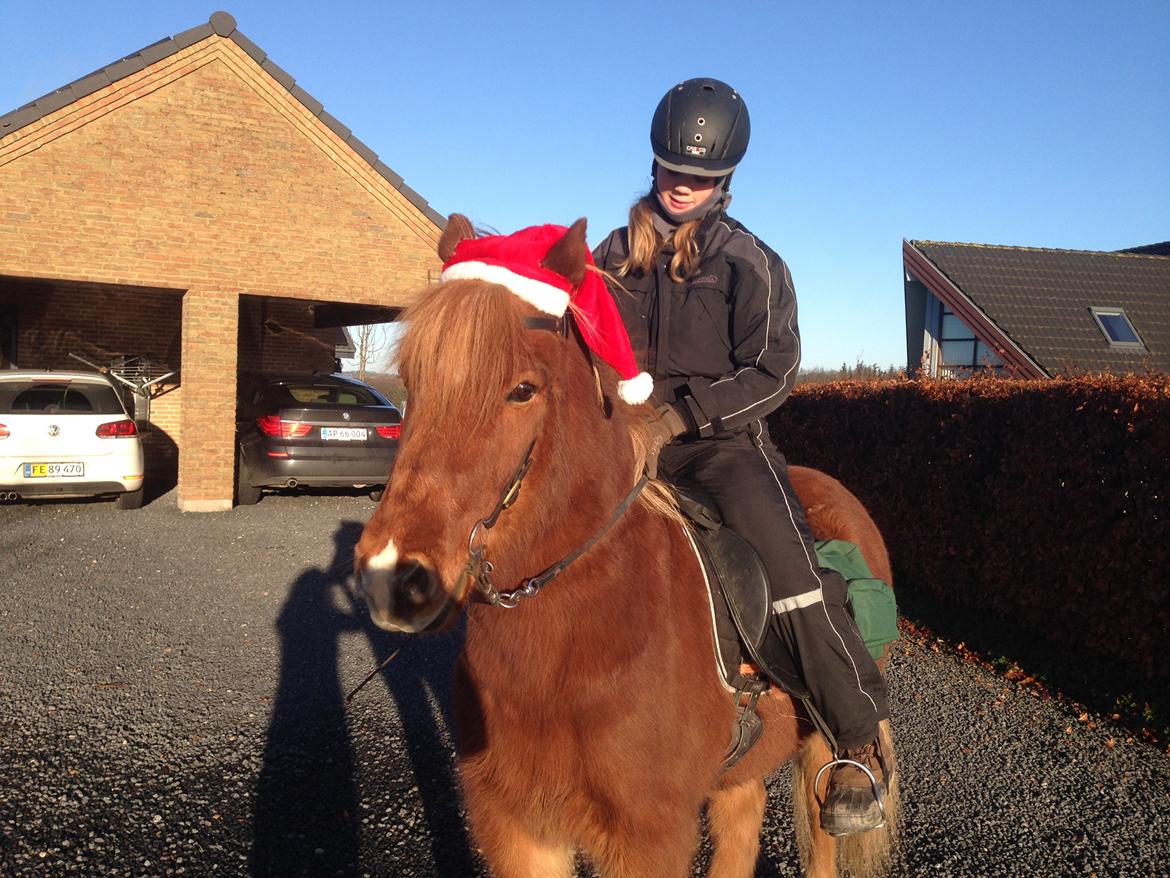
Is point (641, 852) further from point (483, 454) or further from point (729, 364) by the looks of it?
point (729, 364)

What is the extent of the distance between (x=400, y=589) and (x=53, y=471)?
40.6ft

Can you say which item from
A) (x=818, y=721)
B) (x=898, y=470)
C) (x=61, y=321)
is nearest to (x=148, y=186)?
(x=61, y=321)

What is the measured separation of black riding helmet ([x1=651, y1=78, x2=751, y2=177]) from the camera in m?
2.92

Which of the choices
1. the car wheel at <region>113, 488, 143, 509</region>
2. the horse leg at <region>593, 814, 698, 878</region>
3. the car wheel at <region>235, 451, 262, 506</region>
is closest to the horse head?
the horse leg at <region>593, 814, 698, 878</region>

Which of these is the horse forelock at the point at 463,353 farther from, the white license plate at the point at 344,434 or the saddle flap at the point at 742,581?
the white license plate at the point at 344,434

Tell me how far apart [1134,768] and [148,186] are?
1332 centimetres

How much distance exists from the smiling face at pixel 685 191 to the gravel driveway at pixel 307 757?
3164 millimetres

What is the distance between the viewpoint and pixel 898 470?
8641mm

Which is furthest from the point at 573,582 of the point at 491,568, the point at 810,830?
the point at 810,830

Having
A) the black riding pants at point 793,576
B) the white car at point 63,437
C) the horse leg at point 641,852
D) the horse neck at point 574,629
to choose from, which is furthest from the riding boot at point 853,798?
the white car at point 63,437

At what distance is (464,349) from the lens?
5.70 ft

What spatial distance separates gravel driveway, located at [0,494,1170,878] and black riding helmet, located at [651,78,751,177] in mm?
3325

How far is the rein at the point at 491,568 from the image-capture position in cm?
170

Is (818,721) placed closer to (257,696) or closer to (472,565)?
(472,565)
